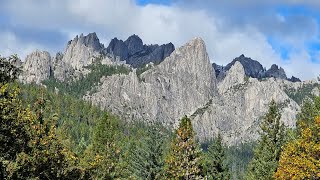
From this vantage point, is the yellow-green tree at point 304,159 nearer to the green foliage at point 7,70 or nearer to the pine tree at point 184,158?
the pine tree at point 184,158

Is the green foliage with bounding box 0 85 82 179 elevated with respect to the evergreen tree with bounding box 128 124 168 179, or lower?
lower

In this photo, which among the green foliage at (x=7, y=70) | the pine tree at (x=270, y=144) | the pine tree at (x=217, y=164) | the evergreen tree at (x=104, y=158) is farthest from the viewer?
the pine tree at (x=217, y=164)

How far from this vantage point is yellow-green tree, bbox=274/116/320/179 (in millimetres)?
23641

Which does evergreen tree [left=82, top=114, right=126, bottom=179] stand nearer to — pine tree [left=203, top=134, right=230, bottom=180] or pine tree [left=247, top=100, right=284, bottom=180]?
pine tree [left=203, top=134, right=230, bottom=180]

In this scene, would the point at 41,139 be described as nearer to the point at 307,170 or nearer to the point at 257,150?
the point at 307,170

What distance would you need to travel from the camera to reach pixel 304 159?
78.7ft

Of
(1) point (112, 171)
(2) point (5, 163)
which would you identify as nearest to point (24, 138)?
(2) point (5, 163)

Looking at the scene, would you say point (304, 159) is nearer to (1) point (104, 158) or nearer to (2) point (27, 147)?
(2) point (27, 147)

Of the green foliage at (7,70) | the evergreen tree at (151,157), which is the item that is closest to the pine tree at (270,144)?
the evergreen tree at (151,157)

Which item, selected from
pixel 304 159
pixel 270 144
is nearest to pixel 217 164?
pixel 270 144

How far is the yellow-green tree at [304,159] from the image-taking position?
23641 millimetres

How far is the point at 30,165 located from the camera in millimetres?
21016

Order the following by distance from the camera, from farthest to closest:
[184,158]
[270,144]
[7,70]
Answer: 1. [270,144]
2. [184,158]
3. [7,70]

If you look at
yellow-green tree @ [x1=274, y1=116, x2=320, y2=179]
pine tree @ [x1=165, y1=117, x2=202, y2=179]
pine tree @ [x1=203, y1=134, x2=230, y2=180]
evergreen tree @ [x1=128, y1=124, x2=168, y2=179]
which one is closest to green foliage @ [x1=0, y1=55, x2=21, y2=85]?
yellow-green tree @ [x1=274, y1=116, x2=320, y2=179]
